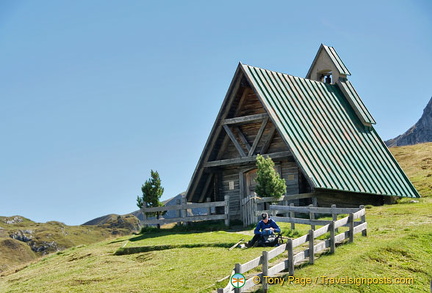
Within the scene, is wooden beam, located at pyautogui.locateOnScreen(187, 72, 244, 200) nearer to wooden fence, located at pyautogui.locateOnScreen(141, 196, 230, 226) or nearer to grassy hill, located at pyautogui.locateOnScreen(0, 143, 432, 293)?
wooden fence, located at pyautogui.locateOnScreen(141, 196, 230, 226)

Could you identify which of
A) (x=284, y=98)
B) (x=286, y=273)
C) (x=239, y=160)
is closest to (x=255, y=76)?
(x=284, y=98)

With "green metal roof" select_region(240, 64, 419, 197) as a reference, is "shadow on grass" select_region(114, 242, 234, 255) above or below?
below

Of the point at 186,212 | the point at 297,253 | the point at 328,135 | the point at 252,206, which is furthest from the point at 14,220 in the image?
the point at 297,253

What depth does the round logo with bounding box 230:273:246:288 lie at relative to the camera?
20.2m

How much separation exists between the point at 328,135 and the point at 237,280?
2293 centimetres

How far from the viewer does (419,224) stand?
99.9 feet

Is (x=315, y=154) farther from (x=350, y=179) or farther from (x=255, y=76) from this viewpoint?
(x=255, y=76)

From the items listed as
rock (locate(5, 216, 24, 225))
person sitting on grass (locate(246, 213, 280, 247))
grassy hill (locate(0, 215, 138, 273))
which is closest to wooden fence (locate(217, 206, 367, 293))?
person sitting on grass (locate(246, 213, 280, 247))

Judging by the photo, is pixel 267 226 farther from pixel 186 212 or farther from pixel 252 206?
pixel 186 212

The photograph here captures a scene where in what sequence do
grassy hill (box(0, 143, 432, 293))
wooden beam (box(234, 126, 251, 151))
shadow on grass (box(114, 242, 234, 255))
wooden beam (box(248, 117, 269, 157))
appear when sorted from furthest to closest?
wooden beam (box(234, 126, 251, 151)) → wooden beam (box(248, 117, 269, 157)) → shadow on grass (box(114, 242, 234, 255)) → grassy hill (box(0, 143, 432, 293))

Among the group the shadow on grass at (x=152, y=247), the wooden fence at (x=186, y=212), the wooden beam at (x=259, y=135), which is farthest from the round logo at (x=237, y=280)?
the wooden beam at (x=259, y=135)

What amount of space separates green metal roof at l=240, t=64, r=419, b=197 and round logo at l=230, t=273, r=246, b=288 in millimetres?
17153

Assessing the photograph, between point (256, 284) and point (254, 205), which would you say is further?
point (254, 205)

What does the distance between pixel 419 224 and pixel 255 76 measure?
14177 mm
